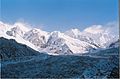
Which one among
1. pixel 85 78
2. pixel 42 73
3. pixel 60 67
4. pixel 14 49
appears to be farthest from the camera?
pixel 14 49

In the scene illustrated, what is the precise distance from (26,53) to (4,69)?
133ft

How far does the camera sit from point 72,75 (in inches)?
1683

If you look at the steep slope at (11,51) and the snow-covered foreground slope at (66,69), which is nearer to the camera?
the snow-covered foreground slope at (66,69)

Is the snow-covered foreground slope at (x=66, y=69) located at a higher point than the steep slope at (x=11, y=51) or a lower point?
lower

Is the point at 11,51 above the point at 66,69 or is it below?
above

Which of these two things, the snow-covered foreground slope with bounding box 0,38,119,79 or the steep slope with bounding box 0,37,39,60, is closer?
the snow-covered foreground slope with bounding box 0,38,119,79

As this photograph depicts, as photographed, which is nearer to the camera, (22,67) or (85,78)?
(85,78)

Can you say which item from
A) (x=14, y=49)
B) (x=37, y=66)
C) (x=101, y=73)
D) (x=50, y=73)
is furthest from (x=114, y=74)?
(x=14, y=49)

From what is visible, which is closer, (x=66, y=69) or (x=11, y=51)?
(x=66, y=69)

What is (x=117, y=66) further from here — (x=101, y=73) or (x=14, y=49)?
(x=14, y=49)

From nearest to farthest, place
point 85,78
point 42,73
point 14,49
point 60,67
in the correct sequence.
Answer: point 85,78
point 42,73
point 60,67
point 14,49

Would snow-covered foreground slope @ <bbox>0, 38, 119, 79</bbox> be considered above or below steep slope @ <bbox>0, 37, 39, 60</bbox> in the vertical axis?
below

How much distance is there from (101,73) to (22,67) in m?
13.0

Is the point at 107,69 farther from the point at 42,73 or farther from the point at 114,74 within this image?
the point at 42,73
